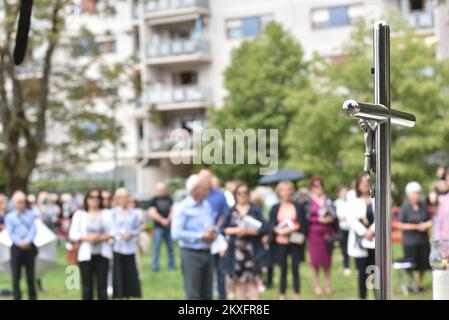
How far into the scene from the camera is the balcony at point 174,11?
5997cm

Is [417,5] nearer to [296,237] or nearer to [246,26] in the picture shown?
[246,26]

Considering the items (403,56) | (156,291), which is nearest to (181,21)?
(403,56)

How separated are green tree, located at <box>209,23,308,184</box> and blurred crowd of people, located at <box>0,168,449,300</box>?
32.5 m

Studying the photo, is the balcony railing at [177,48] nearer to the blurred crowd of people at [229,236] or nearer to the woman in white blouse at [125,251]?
the blurred crowd of people at [229,236]

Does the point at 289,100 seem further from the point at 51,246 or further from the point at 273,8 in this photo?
the point at 51,246

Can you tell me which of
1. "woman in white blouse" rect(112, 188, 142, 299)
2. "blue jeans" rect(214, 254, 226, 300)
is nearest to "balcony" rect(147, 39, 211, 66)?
"woman in white blouse" rect(112, 188, 142, 299)

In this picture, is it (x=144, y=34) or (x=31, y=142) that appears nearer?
(x=31, y=142)

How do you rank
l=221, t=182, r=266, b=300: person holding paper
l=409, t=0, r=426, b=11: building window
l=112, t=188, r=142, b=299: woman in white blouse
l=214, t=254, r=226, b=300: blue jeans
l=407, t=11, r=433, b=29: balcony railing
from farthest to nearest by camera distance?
l=409, t=0, r=426, b=11: building window → l=407, t=11, r=433, b=29: balcony railing → l=112, t=188, r=142, b=299: woman in white blouse → l=214, t=254, r=226, b=300: blue jeans → l=221, t=182, r=266, b=300: person holding paper

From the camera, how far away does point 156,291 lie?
16.5 meters

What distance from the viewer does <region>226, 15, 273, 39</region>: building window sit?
57688 millimetres

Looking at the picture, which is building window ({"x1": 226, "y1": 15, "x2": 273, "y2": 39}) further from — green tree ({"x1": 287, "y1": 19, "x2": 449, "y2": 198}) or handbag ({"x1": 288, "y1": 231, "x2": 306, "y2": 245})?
handbag ({"x1": 288, "y1": 231, "x2": 306, "y2": 245})

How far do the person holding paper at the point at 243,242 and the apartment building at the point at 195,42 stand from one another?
4056cm

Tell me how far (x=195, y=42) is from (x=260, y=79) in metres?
10.7

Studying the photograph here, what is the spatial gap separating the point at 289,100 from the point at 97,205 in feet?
93.8
